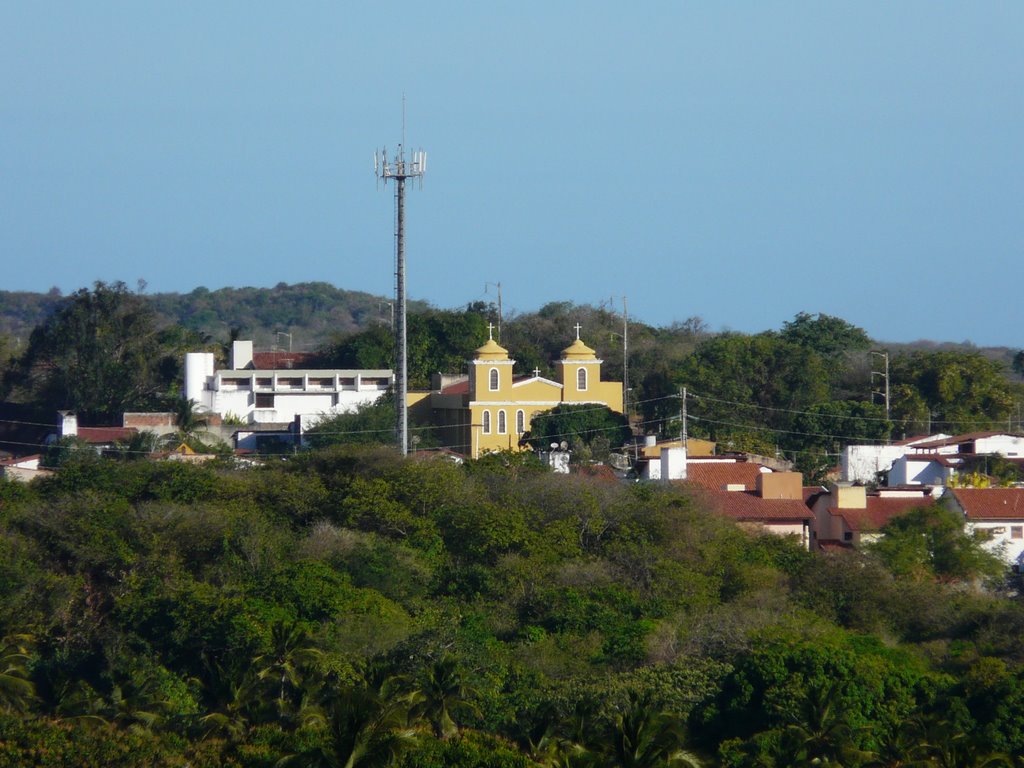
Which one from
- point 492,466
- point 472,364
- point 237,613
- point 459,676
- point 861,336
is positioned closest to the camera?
point 459,676

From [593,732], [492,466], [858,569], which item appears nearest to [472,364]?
[492,466]

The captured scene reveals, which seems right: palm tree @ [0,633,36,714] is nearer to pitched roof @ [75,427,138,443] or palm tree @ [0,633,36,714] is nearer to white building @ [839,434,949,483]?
pitched roof @ [75,427,138,443]

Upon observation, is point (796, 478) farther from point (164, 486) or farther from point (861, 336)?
point (861, 336)

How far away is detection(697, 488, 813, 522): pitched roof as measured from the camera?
39.9 m

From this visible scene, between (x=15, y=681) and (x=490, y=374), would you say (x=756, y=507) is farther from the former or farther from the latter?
(x=15, y=681)

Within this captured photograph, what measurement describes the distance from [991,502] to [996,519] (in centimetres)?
83

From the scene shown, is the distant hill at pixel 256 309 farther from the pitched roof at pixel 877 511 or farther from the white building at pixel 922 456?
the pitched roof at pixel 877 511

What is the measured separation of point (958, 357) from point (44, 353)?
32195 millimetres

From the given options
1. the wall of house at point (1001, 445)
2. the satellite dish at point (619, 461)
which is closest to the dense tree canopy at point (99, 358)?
the satellite dish at point (619, 461)

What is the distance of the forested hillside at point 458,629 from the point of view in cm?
2247

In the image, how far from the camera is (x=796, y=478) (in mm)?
41812

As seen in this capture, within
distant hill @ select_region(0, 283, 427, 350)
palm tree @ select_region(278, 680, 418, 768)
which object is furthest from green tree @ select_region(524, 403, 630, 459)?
distant hill @ select_region(0, 283, 427, 350)

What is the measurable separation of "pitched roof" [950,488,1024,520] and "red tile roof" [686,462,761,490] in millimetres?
5026

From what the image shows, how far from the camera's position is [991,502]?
41.2 m
